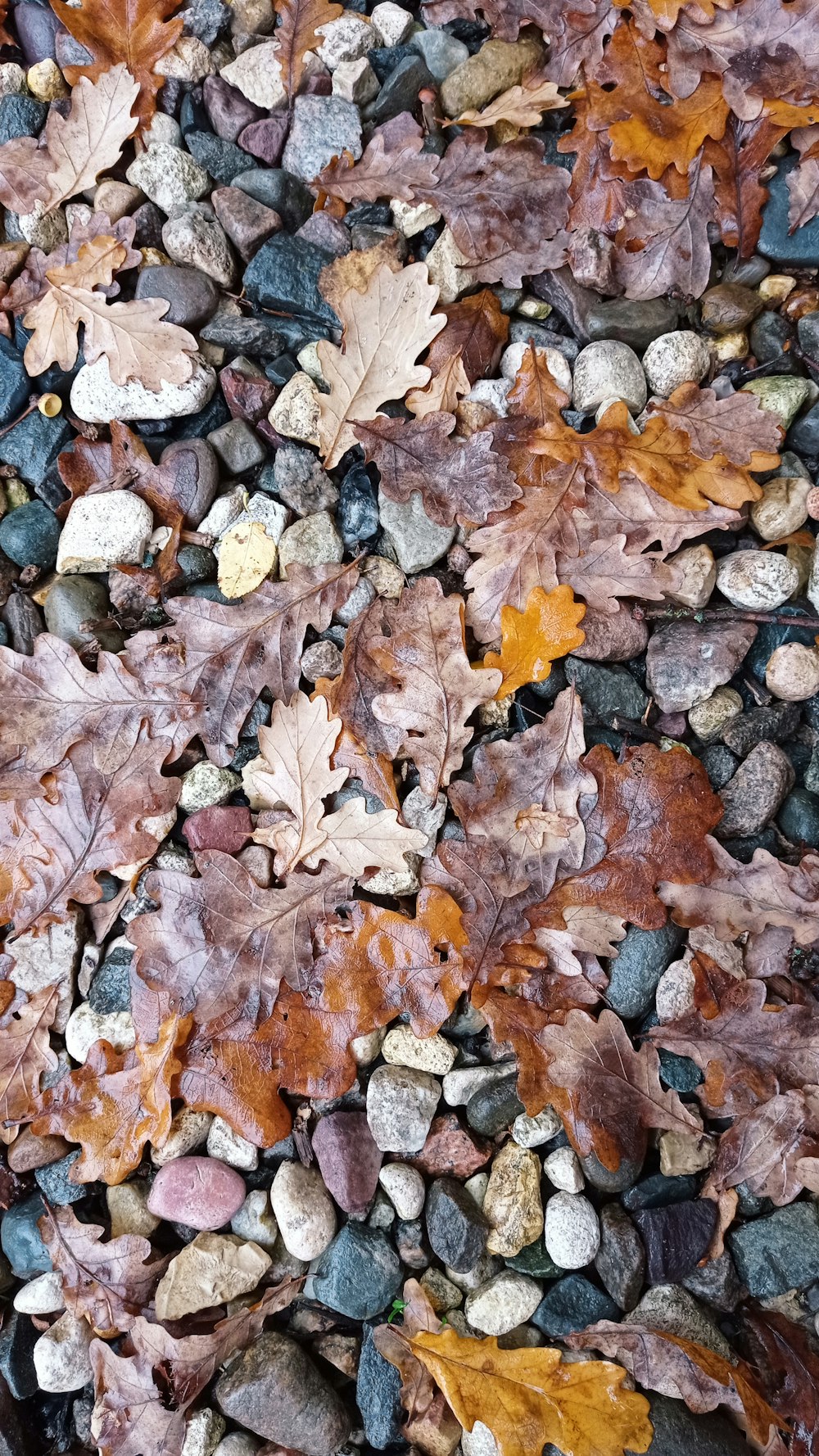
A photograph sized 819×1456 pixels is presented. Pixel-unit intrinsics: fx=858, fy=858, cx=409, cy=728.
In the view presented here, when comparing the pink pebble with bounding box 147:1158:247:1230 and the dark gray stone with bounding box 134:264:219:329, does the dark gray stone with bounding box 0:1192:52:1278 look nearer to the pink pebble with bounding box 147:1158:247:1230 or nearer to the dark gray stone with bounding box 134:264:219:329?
the pink pebble with bounding box 147:1158:247:1230

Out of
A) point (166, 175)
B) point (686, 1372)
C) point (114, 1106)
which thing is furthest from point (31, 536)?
point (686, 1372)

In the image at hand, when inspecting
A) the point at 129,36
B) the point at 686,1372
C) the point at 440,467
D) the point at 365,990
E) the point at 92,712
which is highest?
the point at 129,36

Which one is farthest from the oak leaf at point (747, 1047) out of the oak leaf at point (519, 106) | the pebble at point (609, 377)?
the oak leaf at point (519, 106)

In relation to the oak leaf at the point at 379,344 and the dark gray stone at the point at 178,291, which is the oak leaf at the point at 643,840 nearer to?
the oak leaf at the point at 379,344

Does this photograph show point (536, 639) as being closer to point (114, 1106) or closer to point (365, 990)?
point (365, 990)

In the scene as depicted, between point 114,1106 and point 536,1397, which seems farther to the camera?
point 114,1106

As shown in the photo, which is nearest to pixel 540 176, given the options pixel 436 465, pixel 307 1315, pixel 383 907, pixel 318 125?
pixel 318 125

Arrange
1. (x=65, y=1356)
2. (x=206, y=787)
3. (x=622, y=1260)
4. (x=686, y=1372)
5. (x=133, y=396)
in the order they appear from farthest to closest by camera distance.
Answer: (x=133, y=396)
(x=206, y=787)
(x=65, y=1356)
(x=622, y=1260)
(x=686, y=1372)
